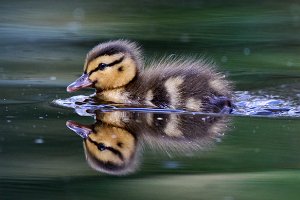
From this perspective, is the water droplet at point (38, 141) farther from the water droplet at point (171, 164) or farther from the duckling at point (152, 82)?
the duckling at point (152, 82)

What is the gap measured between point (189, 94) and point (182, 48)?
2.09m

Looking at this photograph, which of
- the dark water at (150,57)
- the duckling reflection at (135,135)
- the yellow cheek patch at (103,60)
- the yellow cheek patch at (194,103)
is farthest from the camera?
the yellow cheek patch at (103,60)

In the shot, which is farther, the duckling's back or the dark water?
the duckling's back

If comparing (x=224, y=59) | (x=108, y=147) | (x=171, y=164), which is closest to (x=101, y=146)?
(x=108, y=147)

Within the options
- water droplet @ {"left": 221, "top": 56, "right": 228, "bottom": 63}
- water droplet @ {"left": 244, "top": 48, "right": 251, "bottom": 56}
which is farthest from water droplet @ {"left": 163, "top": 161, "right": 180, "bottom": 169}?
water droplet @ {"left": 244, "top": 48, "right": 251, "bottom": 56}

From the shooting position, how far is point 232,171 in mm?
3963

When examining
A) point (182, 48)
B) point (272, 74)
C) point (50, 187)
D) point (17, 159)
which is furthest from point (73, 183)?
point (182, 48)

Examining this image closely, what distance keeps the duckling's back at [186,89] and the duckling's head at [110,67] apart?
18 centimetres

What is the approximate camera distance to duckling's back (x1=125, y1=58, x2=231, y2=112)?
526cm

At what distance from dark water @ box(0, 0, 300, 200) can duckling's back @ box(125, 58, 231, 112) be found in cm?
16

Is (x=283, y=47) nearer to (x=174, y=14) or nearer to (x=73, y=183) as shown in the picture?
(x=174, y=14)

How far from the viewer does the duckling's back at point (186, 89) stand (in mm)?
5258

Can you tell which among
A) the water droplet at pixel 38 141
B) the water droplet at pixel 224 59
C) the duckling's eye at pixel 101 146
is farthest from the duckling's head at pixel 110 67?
the water droplet at pixel 224 59

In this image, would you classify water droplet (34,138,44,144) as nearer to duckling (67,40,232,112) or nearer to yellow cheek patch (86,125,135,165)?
yellow cheek patch (86,125,135,165)
